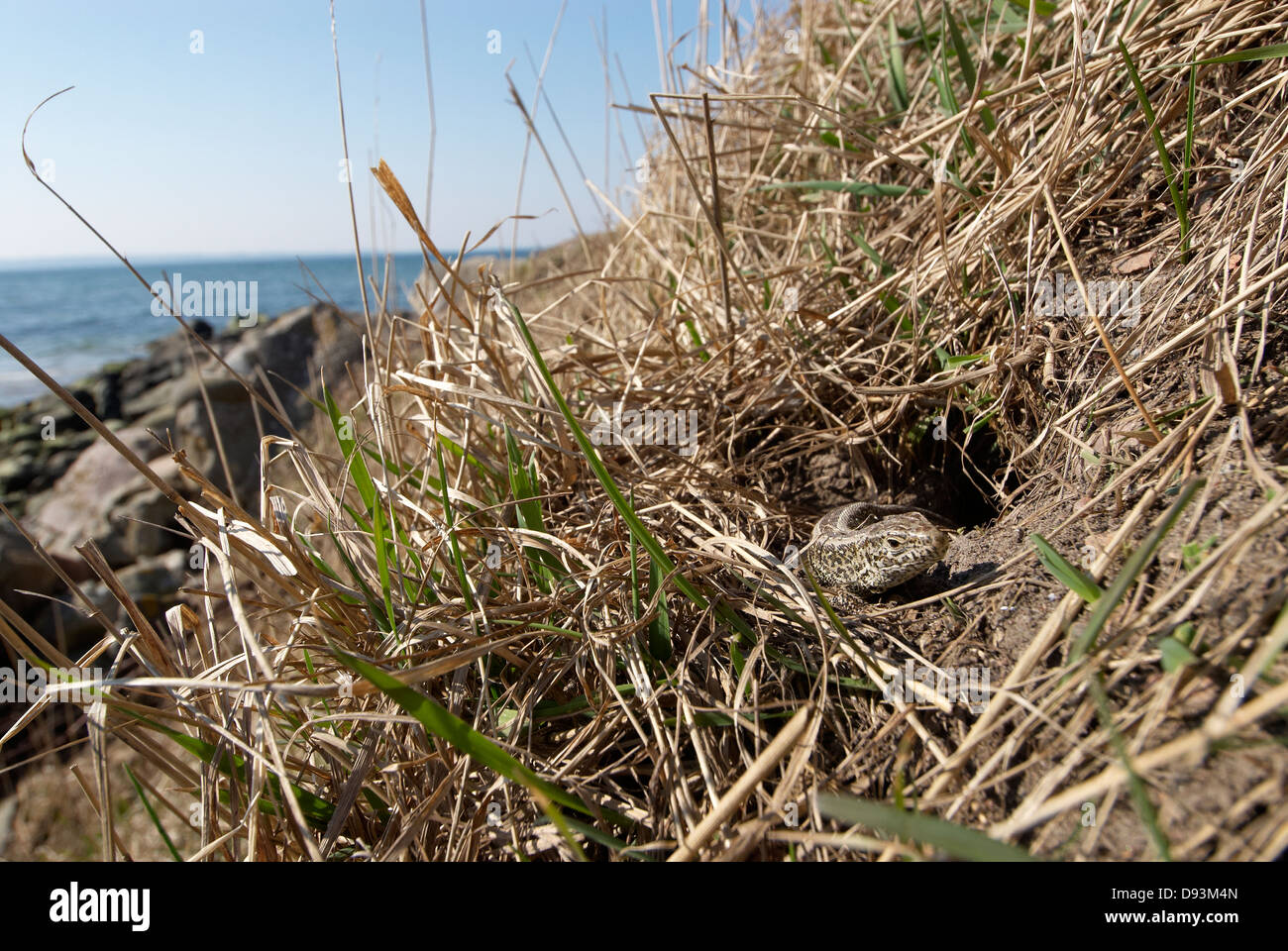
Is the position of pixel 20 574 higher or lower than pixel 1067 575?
lower

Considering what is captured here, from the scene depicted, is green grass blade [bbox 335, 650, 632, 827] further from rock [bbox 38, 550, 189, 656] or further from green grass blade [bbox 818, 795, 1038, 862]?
rock [bbox 38, 550, 189, 656]

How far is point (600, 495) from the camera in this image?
247 centimetres

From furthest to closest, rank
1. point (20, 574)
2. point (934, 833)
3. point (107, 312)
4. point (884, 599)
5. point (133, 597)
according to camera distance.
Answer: point (107, 312), point (20, 574), point (133, 597), point (884, 599), point (934, 833)

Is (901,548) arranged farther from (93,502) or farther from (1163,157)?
(93,502)

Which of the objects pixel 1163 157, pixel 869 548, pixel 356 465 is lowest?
pixel 869 548

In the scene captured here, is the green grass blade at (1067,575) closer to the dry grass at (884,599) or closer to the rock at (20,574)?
the dry grass at (884,599)

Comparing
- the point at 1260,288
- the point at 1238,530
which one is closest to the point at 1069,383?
the point at 1260,288

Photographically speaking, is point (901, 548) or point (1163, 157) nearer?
point (1163, 157)

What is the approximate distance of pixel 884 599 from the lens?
2.56 meters

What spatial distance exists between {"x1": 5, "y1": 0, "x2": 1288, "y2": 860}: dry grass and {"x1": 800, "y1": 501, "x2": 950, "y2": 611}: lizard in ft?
0.35

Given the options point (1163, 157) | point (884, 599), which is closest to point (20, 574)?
point (884, 599)

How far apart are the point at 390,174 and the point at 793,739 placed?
80.1 inches

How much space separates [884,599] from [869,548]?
267 millimetres

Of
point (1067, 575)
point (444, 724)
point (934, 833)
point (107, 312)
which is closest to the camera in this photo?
point (934, 833)
